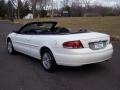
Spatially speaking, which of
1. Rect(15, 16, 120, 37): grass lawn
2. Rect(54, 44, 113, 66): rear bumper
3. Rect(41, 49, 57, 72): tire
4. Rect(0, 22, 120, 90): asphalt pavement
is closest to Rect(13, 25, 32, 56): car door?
Rect(0, 22, 120, 90): asphalt pavement

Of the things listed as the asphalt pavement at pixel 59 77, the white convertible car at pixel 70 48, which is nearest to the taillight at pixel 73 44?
the white convertible car at pixel 70 48

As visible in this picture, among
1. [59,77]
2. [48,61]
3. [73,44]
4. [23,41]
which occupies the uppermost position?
[73,44]

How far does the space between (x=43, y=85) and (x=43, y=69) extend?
4.90 feet

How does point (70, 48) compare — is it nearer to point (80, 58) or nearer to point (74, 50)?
point (74, 50)

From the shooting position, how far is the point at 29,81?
19.4 ft

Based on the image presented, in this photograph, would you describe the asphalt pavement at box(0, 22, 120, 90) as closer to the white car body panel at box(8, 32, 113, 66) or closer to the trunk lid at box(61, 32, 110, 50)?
the white car body panel at box(8, 32, 113, 66)

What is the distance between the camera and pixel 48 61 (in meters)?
6.66

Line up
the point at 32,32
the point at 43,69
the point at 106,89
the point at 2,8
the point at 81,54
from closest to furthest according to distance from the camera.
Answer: the point at 106,89, the point at 81,54, the point at 43,69, the point at 32,32, the point at 2,8

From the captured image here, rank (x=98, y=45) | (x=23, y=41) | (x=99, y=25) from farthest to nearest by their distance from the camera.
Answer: (x=99, y=25) < (x=23, y=41) < (x=98, y=45)

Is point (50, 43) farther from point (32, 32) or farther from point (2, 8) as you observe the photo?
point (2, 8)

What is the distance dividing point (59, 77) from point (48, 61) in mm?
654

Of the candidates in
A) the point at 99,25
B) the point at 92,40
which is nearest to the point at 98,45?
the point at 92,40

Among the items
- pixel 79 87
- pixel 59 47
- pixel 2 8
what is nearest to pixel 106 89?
pixel 79 87

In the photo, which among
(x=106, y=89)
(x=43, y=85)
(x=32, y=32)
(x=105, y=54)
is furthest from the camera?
(x=32, y=32)
